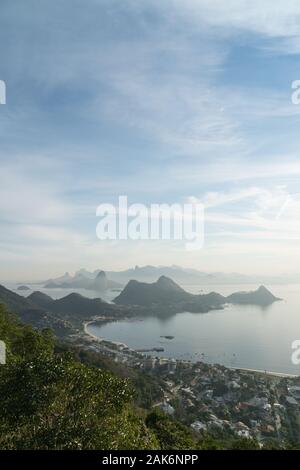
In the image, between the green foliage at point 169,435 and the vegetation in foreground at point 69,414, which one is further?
the green foliage at point 169,435

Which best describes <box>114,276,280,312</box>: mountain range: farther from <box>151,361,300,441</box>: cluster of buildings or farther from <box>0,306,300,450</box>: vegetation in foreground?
<box>0,306,300,450</box>: vegetation in foreground

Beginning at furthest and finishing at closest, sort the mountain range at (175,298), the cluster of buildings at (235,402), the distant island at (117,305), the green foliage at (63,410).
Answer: the mountain range at (175,298)
the distant island at (117,305)
the cluster of buildings at (235,402)
the green foliage at (63,410)

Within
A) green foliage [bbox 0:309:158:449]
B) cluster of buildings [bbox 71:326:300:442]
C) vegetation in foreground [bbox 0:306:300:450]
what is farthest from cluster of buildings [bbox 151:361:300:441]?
green foliage [bbox 0:309:158:449]

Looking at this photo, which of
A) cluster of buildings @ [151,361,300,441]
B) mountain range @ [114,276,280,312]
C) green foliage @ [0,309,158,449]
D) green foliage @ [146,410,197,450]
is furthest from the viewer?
mountain range @ [114,276,280,312]

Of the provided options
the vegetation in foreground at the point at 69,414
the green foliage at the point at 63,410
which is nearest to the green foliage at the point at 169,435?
the vegetation in foreground at the point at 69,414

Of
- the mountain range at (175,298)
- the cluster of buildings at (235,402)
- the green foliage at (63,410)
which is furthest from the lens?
the mountain range at (175,298)

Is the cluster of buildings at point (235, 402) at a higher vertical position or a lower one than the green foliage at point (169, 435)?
lower

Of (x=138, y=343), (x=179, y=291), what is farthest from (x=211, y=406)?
(x=179, y=291)

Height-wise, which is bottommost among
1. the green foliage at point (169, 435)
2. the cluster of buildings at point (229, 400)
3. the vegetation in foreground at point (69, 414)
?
the cluster of buildings at point (229, 400)

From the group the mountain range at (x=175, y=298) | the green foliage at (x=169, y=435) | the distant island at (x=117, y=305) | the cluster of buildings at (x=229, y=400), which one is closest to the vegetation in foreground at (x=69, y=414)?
the green foliage at (x=169, y=435)

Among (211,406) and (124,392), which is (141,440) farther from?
(211,406)

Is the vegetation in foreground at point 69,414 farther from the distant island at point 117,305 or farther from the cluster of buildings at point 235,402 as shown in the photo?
the distant island at point 117,305
